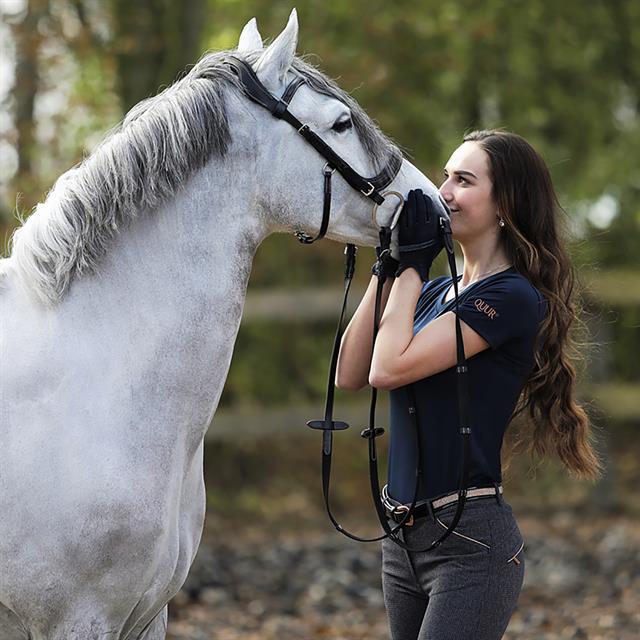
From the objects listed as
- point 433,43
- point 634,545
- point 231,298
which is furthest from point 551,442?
point 433,43

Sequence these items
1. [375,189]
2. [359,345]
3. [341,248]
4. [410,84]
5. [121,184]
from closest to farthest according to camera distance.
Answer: [121,184]
[375,189]
[359,345]
[341,248]
[410,84]

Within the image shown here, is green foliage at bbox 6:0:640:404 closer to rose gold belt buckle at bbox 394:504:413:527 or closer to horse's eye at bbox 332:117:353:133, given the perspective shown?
horse's eye at bbox 332:117:353:133

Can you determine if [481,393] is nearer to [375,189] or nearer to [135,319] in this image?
[375,189]

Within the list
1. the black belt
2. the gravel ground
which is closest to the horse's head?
the black belt

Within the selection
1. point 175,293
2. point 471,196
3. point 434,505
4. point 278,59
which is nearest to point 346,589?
point 434,505

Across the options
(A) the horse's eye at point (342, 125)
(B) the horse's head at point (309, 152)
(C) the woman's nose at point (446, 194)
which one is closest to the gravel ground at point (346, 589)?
(C) the woman's nose at point (446, 194)

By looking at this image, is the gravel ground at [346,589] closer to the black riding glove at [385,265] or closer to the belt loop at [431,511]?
the belt loop at [431,511]

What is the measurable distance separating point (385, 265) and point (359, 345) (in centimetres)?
30

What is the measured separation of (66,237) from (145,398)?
0.43m

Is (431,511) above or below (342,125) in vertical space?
below

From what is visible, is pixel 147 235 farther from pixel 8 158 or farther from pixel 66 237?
pixel 8 158

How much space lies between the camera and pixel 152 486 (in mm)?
2340

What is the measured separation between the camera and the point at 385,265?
2615 millimetres

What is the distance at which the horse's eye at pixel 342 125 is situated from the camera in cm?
245
